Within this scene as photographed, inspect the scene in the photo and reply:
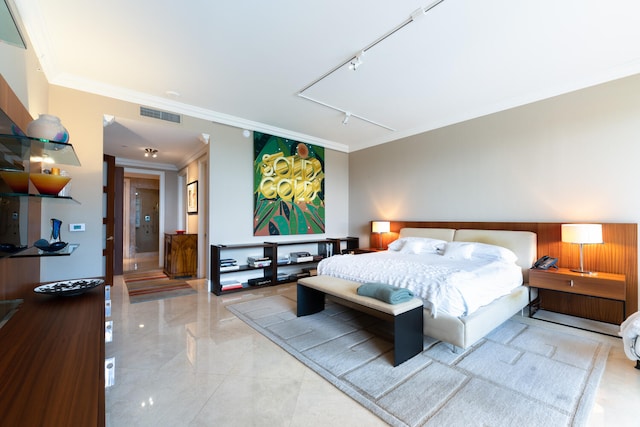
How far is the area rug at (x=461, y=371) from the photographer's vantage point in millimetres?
1746

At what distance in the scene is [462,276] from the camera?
2.67 metres

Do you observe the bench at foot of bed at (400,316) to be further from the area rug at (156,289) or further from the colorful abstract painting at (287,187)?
the area rug at (156,289)

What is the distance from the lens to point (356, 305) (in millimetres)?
2869

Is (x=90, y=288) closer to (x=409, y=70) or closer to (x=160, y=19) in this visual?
(x=160, y=19)

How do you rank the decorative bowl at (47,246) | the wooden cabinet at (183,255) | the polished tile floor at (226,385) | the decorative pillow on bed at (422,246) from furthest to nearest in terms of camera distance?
the wooden cabinet at (183,255)
the decorative pillow on bed at (422,246)
the decorative bowl at (47,246)
the polished tile floor at (226,385)

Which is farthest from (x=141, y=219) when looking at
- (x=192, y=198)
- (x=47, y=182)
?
(x=47, y=182)

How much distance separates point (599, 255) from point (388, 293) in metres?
2.77

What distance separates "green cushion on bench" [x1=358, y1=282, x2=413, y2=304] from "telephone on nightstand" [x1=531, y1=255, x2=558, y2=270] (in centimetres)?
193

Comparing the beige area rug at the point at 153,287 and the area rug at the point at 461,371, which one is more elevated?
the beige area rug at the point at 153,287

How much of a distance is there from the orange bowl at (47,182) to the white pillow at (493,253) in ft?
13.9

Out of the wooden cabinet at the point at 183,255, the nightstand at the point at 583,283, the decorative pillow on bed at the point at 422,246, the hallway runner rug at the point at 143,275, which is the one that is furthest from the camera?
the wooden cabinet at the point at 183,255

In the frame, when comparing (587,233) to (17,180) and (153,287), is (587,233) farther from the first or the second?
(153,287)

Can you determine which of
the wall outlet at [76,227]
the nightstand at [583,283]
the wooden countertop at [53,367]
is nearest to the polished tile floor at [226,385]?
the nightstand at [583,283]

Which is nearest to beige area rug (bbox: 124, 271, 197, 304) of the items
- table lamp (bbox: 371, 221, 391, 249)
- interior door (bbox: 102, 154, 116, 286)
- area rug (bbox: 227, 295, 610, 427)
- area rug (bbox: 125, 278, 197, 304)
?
area rug (bbox: 125, 278, 197, 304)
